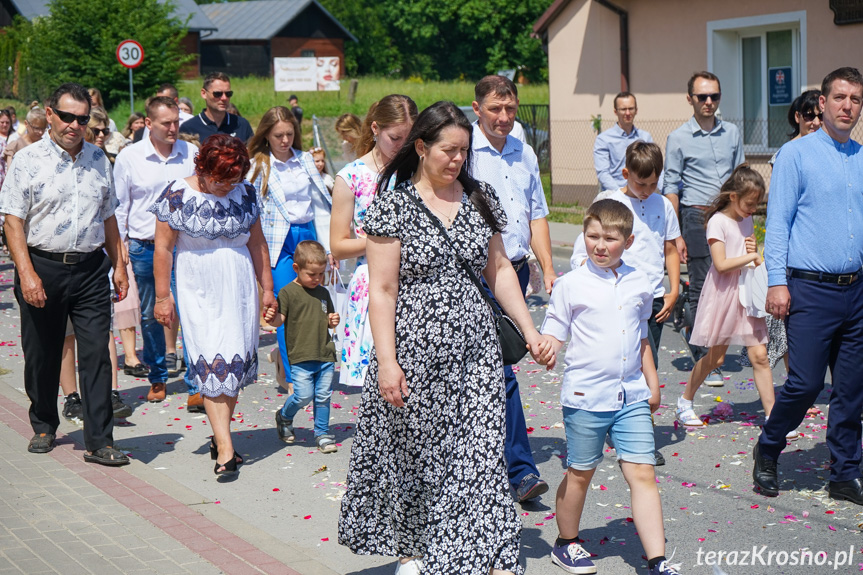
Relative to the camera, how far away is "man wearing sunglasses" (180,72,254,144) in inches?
376

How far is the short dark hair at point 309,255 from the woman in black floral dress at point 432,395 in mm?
2594

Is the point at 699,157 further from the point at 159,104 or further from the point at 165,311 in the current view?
the point at 165,311

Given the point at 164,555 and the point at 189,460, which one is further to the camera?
the point at 189,460

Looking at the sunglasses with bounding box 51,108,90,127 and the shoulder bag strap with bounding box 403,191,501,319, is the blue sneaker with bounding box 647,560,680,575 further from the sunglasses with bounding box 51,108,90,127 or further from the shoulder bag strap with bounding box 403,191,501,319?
the sunglasses with bounding box 51,108,90,127

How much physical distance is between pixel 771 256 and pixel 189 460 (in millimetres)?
3715

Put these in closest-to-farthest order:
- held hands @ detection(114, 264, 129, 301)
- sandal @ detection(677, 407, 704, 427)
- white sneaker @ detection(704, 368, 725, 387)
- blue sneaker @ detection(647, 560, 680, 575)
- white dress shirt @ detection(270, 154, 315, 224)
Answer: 1. blue sneaker @ detection(647, 560, 680, 575)
2. held hands @ detection(114, 264, 129, 301)
3. sandal @ detection(677, 407, 704, 427)
4. white dress shirt @ detection(270, 154, 315, 224)
5. white sneaker @ detection(704, 368, 725, 387)

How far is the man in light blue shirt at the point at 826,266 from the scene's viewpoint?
5.49 m

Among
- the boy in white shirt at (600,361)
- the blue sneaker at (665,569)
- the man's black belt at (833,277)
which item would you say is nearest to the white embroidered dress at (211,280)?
the boy in white shirt at (600,361)

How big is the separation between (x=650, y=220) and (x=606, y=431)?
207cm

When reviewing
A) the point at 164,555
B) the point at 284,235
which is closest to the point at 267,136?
the point at 284,235

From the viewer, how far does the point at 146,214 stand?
330 inches

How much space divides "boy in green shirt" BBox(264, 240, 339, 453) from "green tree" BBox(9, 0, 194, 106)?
38323 millimetres

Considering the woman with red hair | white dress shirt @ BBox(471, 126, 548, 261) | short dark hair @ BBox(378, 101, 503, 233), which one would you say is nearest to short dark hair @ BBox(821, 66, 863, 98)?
white dress shirt @ BBox(471, 126, 548, 261)

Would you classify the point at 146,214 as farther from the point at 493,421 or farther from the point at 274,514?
the point at 493,421
